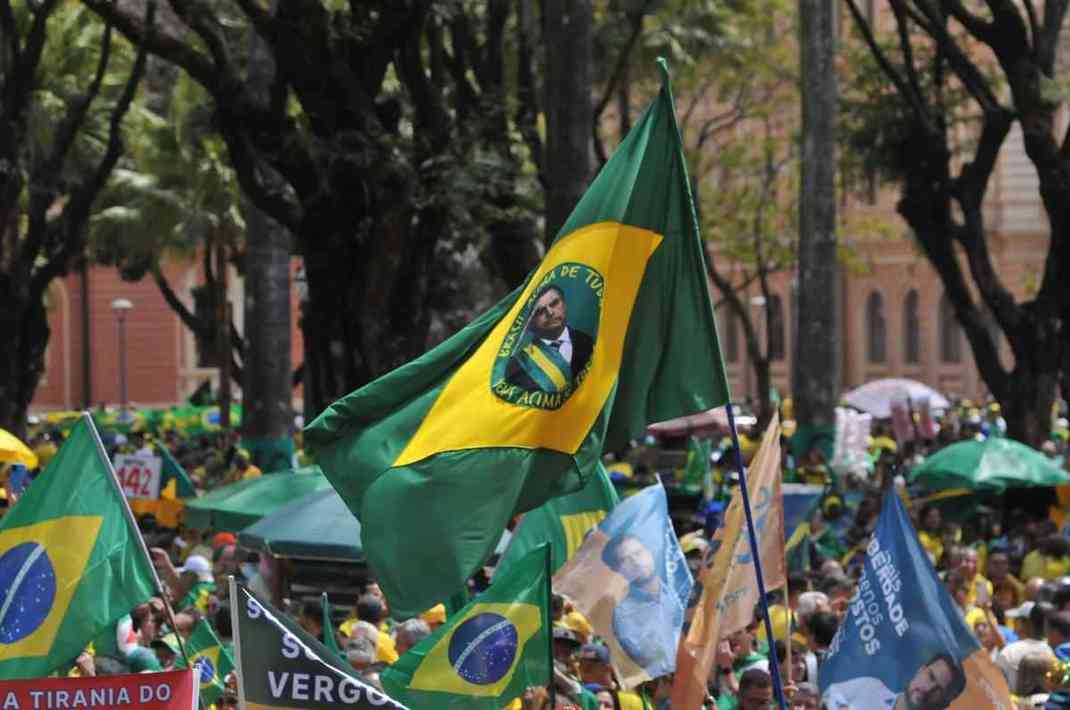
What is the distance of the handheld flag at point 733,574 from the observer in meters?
8.99

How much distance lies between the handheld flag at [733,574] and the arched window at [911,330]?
5744 cm

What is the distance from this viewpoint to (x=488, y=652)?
896 cm

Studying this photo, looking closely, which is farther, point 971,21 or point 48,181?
point 48,181

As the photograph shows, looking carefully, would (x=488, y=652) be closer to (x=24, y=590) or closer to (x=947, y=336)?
(x=24, y=590)

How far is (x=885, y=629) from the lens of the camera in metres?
8.50

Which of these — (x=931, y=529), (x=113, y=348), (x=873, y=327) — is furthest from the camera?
(x=873, y=327)

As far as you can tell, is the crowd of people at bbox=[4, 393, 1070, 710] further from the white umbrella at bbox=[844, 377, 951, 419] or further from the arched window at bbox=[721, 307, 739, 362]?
the arched window at bbox=[721, 307, 739, 362]

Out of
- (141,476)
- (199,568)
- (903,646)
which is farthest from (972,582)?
(141,476)

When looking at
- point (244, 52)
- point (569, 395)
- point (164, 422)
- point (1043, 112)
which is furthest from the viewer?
point (164, 422)

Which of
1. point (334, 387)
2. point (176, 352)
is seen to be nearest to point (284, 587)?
point (334, 387)

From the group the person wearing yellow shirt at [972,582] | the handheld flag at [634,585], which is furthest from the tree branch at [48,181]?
the handheld flag at [634,585]

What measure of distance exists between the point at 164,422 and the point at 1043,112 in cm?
2715

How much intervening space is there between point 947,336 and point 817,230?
42.1 meters

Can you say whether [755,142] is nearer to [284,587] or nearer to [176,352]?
[176,352]
